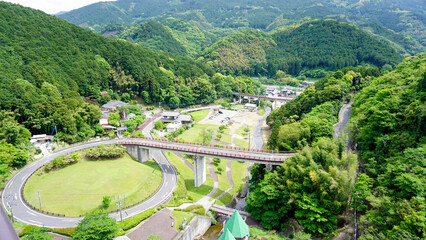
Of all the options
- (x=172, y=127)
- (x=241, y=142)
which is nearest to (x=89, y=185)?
(x=172, y=127)

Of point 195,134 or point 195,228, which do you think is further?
point 195,134

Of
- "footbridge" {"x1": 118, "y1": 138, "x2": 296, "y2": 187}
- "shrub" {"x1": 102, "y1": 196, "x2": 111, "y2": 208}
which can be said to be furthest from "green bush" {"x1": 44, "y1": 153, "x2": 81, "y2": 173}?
"shrub" {"x1": 102, "y1": 196, "x2": 111, "y2": 208}

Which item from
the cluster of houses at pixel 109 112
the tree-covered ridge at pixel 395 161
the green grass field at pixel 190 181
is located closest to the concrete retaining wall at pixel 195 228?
the green grass field at pixel 190 181

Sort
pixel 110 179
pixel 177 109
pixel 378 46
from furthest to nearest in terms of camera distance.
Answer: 1. pixel 378 46
2. pixel 177 109
3. pixel 110 179

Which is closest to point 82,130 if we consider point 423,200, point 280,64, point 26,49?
point 26,49

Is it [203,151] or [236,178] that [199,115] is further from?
[203,151]

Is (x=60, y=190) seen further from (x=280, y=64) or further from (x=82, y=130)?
(x=280, y=64)

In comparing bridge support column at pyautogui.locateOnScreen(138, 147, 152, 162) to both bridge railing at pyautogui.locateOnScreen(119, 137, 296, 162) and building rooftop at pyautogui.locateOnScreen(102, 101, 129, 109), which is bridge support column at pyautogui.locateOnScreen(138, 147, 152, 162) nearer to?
bridge railing at pyautogui.locateOnScreen(119, 137, 296, 162)
